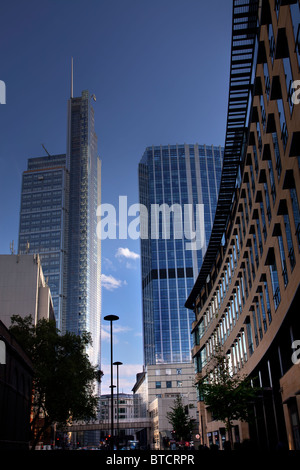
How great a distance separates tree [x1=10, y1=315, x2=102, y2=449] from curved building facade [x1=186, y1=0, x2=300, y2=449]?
17182mm

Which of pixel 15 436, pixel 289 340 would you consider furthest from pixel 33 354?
pixel 289 340

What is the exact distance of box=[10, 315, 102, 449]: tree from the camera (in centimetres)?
5494

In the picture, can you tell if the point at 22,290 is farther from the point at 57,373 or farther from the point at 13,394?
the point at 13,394

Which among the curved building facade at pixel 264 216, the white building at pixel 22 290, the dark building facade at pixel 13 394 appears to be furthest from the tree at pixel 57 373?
the white building at pixel 22 290

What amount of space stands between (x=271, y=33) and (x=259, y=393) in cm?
2558

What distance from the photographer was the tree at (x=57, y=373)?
54938mm

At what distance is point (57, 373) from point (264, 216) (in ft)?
108

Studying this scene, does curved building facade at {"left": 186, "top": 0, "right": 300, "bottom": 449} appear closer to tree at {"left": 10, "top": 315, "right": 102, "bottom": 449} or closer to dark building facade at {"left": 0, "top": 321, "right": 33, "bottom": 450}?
tree at {"left": 10, "top": 315, "right": 102, "bottom": 449}

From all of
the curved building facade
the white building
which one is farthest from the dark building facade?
the white building

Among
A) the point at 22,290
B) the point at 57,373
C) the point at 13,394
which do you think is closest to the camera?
the point at 13,394

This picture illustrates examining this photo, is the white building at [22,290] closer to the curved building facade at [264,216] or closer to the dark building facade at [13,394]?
the dark building facade at [13,394]

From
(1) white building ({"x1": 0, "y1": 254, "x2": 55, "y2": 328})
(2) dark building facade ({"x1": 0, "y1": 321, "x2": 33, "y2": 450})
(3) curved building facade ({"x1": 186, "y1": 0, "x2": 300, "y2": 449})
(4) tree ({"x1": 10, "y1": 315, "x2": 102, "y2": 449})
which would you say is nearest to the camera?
(3) curved building facade ({"x1": 186, "y1": 0, "x2": 300, "y2": 449})

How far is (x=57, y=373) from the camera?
182ft

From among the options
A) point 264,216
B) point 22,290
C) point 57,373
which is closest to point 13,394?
point 57,373
